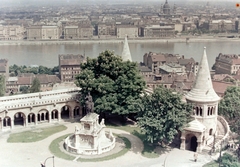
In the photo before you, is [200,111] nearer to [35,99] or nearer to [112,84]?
[112,84]

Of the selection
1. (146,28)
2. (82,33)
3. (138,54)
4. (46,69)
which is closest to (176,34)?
(146,28)

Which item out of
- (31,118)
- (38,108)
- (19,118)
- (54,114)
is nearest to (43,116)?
(54,114)

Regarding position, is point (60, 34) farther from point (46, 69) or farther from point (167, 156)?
point (167, 156)

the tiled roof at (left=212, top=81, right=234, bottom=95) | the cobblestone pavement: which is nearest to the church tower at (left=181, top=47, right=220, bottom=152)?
the cobblestone pavement

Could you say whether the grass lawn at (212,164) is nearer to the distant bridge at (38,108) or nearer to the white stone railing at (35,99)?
the distant bridge at (38,108)

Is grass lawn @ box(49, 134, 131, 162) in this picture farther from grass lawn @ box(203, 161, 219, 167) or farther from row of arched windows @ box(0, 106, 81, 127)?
grass lawn @ box(203, 161, 219, 167)

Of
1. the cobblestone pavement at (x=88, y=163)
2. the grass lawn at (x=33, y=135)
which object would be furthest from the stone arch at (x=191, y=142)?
the grass lawn at (x=33, y=135)
